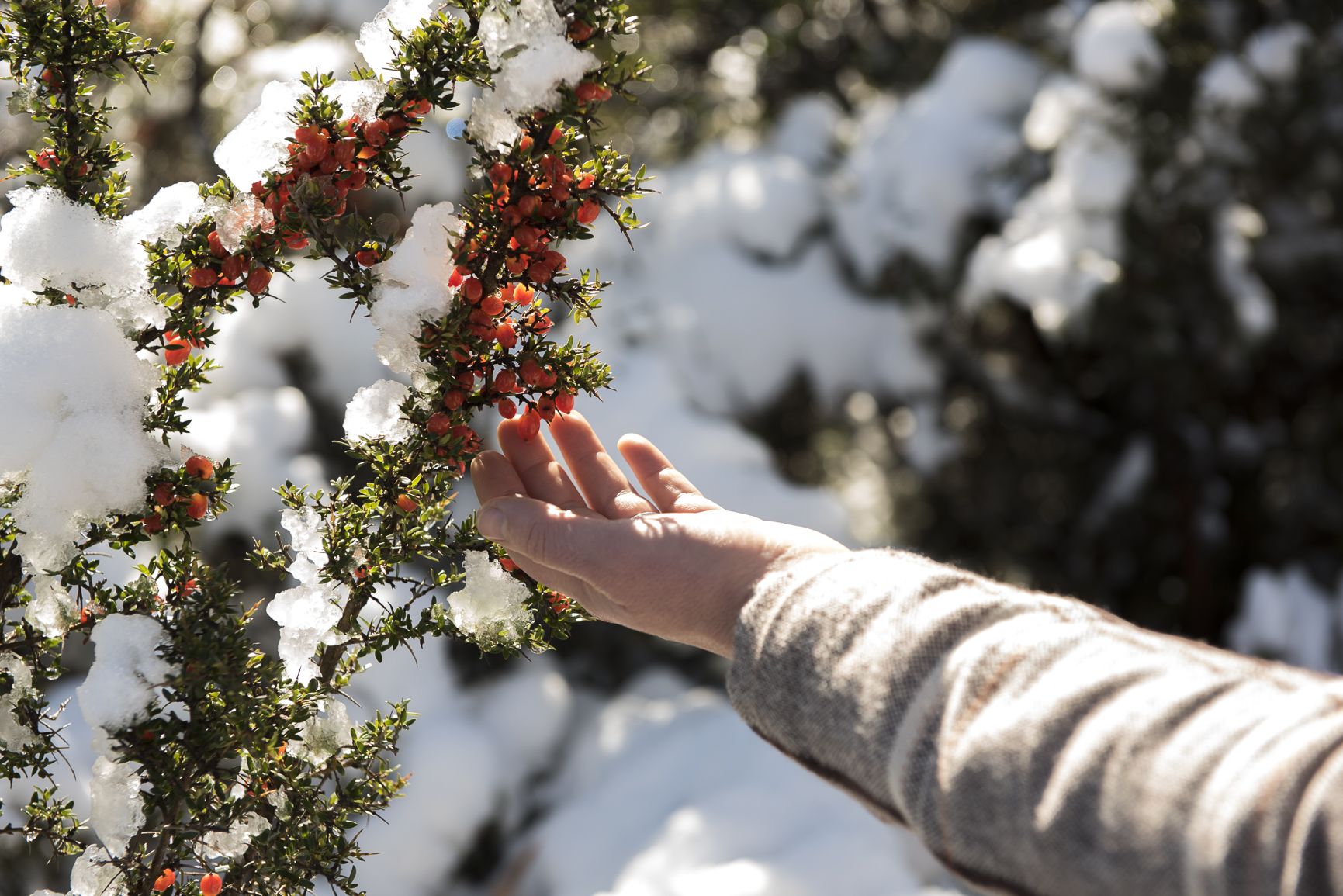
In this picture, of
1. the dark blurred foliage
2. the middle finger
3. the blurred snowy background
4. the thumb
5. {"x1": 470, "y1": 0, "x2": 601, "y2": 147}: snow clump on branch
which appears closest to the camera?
{"x1": 470, "y1": 0, "x2": 601, "y2": 147}: snow clump on branch

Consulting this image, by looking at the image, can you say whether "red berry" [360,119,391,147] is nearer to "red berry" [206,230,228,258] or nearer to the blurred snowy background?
"red berry" [206,230,228,258]

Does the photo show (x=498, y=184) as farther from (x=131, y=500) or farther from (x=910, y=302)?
(x=910, y=302)

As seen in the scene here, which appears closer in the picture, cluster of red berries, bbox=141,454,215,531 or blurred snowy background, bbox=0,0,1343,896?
cluster of red berries, bbox=141,454,215,531

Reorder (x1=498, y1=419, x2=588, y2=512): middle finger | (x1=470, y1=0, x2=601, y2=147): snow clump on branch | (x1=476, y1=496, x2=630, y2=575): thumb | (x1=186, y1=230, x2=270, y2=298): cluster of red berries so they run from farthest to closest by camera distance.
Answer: (x1=498, y1=419, x2=588, y2=512): middle finger
(x1=476, y1=496, x2=630, y2=575): thumb
(x1=186, y1=230, x2=270, y2=298): cluster of red berries
(x1=470, y1=0, x2=601, y2=147): snow clump on branch

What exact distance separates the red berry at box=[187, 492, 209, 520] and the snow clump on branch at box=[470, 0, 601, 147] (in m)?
0.64

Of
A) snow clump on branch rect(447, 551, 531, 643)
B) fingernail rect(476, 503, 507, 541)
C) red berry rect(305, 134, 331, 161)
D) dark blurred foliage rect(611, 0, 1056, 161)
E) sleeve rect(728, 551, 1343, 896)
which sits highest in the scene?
dark blurred foliage rect(611, 0, 1056, 161)

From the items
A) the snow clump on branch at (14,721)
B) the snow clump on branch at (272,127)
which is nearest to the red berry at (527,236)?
the snow clump on branch at (272,127)

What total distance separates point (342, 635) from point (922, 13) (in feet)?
17.5

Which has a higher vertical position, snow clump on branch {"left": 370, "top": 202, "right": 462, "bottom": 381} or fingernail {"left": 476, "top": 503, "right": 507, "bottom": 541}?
snow clump on branch {"left": 370, "top": 202, "right": 462, "bottom": 381}

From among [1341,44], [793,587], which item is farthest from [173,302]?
[1341,44]

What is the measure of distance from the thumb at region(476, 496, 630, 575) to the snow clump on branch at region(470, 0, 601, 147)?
53 centimetres

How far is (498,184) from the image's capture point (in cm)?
114

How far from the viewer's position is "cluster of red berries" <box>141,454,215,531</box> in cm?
118

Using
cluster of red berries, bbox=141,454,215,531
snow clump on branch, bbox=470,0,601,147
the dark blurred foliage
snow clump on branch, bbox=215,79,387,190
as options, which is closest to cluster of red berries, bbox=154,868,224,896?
cluster of red berries, bbox=141,454,215,531
